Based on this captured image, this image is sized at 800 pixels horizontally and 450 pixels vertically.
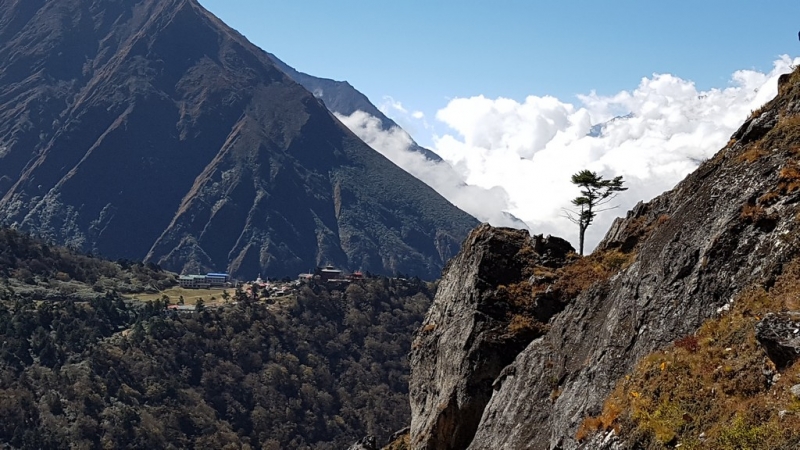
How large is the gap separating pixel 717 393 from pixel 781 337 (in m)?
1.78

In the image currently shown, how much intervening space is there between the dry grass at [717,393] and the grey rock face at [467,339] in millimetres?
12956

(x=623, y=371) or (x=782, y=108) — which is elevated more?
(x=782, y=108)

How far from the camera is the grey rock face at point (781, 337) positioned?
14.9m

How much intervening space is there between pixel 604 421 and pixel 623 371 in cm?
221

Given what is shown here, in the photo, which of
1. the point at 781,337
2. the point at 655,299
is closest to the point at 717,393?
the point at 781,337

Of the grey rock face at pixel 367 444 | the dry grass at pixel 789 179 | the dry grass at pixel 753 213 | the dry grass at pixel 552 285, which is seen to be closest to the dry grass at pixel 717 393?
the dry grass at pixel 753 213

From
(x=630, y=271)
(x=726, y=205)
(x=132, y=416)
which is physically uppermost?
(x=726, y=205)

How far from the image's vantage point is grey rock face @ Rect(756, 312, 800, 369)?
48.9 ft

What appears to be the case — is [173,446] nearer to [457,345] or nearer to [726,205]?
[457,345]

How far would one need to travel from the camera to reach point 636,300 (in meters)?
21.7

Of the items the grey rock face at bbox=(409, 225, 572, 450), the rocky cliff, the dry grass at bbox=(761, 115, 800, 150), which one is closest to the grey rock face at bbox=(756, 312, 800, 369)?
the rocky cliff

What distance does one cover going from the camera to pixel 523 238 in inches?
1537

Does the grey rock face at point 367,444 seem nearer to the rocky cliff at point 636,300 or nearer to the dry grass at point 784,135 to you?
the rocky cliff at point 636,300

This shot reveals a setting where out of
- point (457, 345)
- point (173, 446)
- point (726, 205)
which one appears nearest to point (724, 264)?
point (726, 205)
